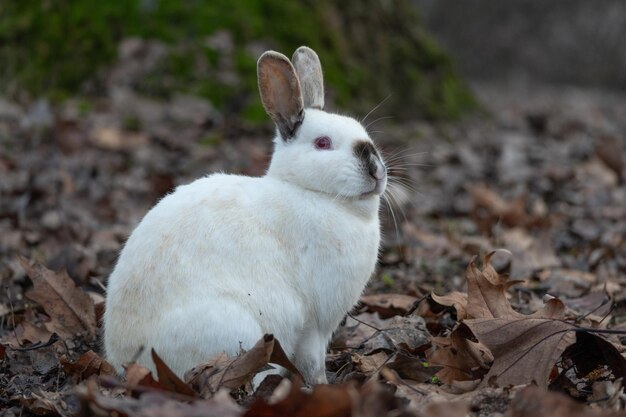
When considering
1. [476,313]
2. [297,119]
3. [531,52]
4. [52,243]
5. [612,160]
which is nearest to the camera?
[476,313]

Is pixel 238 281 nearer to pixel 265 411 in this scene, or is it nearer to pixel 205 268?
pixel 205 268

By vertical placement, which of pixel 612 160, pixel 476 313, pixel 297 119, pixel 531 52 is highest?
pixel 297 119

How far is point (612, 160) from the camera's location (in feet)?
27.4

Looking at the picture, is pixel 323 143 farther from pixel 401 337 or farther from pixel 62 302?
pixel 62 302

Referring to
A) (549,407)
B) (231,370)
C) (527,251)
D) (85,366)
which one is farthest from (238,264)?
(527,251)

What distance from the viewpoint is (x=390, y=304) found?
4227 millimetres

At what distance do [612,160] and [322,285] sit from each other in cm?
576

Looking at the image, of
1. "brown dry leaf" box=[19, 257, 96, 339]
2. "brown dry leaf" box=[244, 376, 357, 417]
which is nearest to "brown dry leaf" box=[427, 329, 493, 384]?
"brown dry leaf" box=[244, 376, 357, 417]

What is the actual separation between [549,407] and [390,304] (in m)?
1.88

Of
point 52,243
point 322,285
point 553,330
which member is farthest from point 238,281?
point 52,243

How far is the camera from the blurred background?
5707mm

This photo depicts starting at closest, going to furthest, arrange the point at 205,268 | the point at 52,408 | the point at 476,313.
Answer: the point at 52,408 < the point at 205,268 < the point at 476,313

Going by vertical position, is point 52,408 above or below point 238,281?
below

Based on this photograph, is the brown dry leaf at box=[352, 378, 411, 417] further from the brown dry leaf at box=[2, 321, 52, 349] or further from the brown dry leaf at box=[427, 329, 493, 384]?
the brown dry leaf at box=[2, 321, 52, 349]
